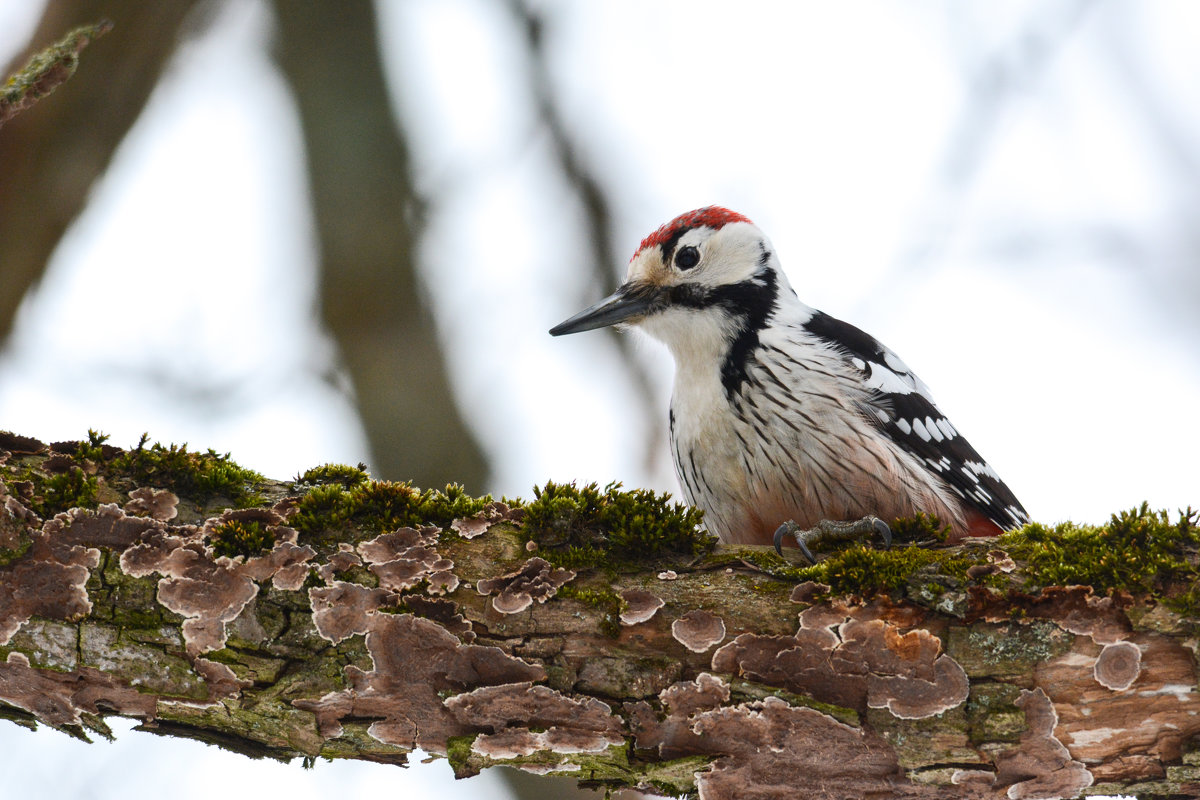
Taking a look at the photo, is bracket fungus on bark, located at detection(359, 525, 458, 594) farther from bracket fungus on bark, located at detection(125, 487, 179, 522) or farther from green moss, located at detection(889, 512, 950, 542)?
green moss, located at detection(889, 512, 950, 542)

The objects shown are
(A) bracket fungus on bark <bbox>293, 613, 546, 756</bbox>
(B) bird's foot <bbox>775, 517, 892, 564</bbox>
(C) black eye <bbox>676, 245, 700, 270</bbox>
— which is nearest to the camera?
(A) bracket fungus on bark <bbox>293, 613, 546, 756</bbox>

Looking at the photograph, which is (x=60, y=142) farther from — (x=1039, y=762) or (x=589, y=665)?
(x=1039, y=762)

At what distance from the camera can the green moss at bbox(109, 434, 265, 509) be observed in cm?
201

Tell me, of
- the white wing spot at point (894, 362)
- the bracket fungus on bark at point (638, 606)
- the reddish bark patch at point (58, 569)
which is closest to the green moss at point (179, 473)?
the reddish bark patch at point (58, 569)

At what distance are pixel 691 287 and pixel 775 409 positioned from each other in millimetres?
606

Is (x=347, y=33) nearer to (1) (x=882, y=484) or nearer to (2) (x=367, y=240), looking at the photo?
(2) (x=367, y=240)

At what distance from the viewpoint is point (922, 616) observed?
1.86 meters

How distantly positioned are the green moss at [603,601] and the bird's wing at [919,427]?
51.4 inches

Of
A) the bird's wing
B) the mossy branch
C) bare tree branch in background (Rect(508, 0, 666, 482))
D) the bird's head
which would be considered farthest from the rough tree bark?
bare tree branch in background (Rect(508, 0, 666, 482))

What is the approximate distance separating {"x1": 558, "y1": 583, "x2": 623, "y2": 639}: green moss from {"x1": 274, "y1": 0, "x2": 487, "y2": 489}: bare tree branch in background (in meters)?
1.59

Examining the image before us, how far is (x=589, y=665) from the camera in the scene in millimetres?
1847

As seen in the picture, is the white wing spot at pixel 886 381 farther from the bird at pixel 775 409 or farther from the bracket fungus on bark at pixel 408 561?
the bracket fungus on bark at pixel 408 561

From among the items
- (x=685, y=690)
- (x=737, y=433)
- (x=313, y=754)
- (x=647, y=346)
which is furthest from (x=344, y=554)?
(x=647, y=346)

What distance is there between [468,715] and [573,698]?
0.20 metres
